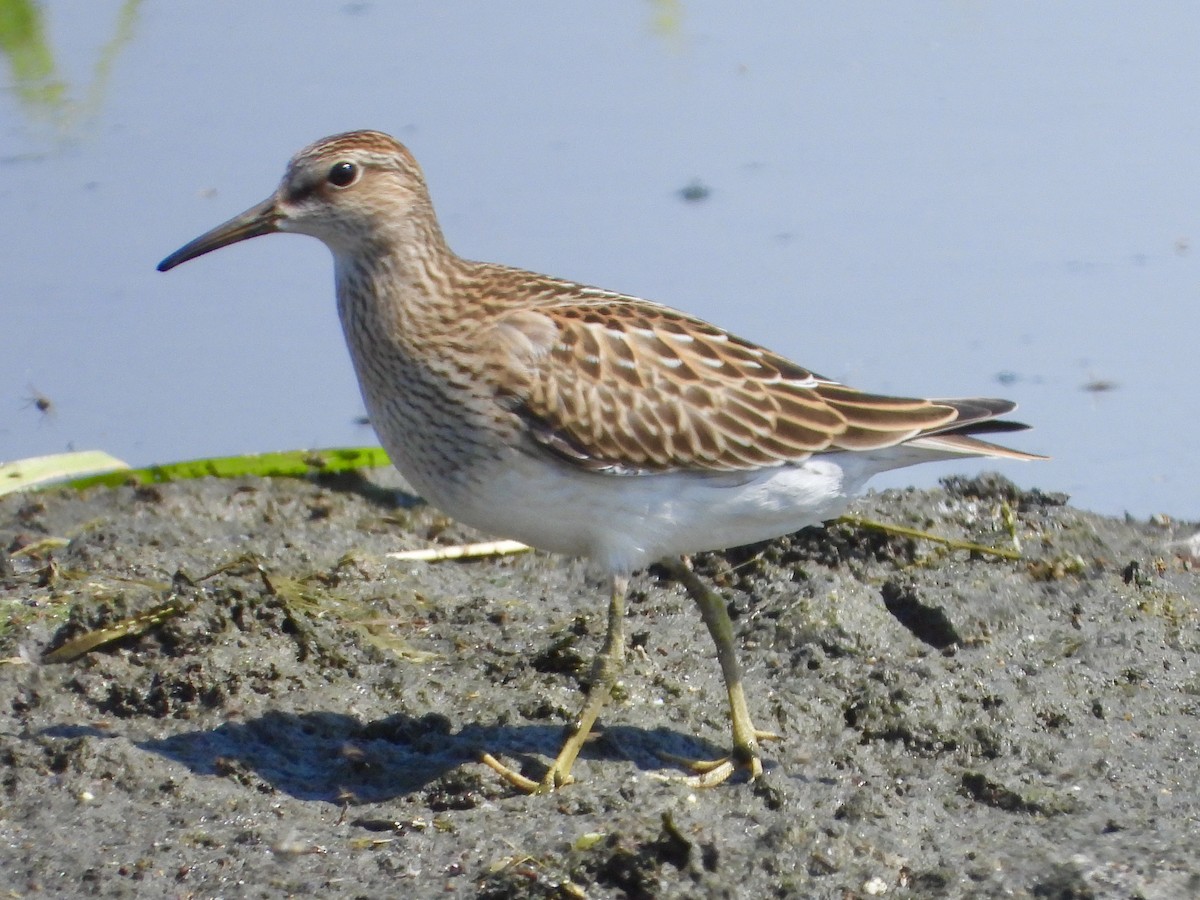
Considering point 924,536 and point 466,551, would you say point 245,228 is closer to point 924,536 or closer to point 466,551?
point 466,551

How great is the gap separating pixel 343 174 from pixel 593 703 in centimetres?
202

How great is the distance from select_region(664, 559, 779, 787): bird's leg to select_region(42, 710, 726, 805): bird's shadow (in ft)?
0.44

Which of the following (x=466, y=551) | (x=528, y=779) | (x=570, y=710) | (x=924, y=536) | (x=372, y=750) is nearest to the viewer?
(x=528, y=779)

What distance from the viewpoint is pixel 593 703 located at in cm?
597

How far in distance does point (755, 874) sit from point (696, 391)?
180cm

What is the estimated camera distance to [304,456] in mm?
8516

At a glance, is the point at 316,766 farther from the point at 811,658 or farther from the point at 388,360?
the point at 811,658

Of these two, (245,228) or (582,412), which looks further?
(245,228)

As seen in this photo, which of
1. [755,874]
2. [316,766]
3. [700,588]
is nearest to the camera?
[755,874]

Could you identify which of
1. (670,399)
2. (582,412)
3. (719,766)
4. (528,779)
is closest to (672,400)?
(670,399)

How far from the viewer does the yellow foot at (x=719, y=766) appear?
19.1 ft

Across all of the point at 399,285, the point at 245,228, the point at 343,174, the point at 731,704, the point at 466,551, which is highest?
the point at 343,174

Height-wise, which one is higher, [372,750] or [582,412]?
[582,412]

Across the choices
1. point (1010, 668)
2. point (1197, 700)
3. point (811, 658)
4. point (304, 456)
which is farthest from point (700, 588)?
point (304, 456)
